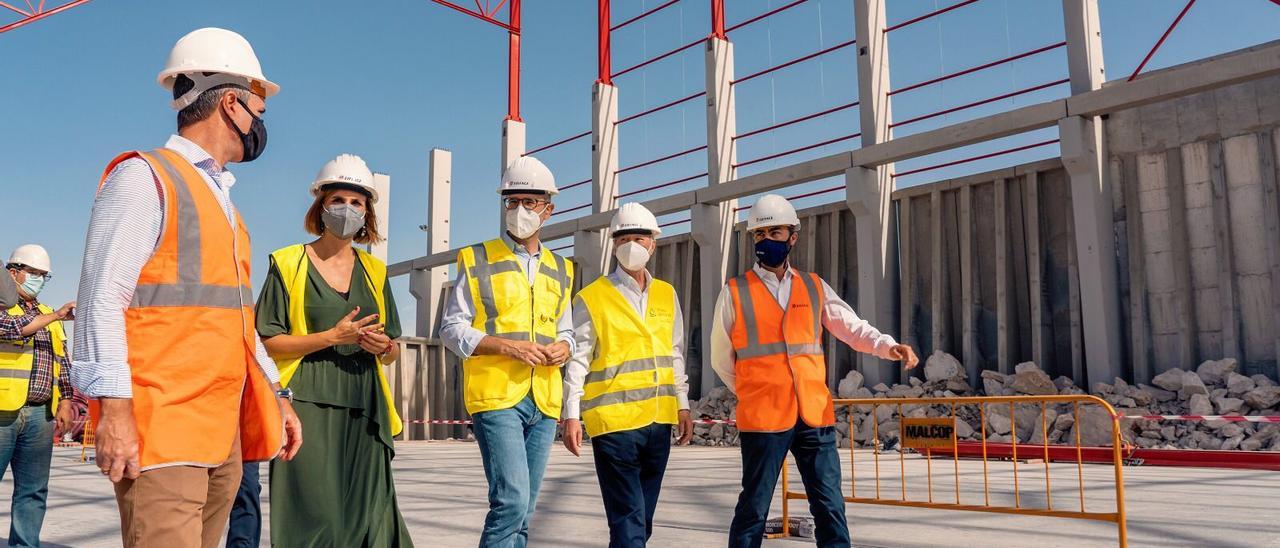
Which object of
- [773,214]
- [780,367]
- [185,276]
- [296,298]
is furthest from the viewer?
[773,214]

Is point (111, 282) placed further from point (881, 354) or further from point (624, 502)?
point (881, 354)

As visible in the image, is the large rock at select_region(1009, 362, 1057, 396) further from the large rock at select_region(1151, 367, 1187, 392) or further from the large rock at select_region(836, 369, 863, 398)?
the large rock at select_region(836, 369, 863, 398)

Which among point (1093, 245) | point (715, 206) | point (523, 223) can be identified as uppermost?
point (715, 206)

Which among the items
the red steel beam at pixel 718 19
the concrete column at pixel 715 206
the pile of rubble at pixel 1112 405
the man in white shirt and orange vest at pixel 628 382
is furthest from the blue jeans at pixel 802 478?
the red steel beam at pixel 718 19

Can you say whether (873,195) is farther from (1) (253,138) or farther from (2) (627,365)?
(1) (253,138)

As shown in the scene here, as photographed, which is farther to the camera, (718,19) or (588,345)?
(718,19)

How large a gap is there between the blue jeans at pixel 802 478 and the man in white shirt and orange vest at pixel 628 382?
1.08ft

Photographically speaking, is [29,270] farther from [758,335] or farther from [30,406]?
[758,335]

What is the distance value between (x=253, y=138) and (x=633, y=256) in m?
2.15

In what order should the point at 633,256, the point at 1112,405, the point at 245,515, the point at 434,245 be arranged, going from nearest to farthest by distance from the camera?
the point at 245,515
the point at 633,256
the point at 1112,405
the point at 434,245

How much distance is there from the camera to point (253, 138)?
2.44 metres

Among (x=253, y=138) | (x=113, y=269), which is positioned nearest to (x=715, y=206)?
(x=253, y=138)

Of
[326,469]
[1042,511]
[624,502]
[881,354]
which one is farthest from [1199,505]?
[326,469]

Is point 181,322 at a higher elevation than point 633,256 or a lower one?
lower
